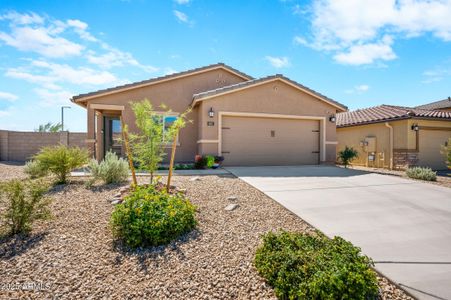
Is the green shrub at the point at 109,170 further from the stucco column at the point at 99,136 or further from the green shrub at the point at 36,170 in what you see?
the stucco column at the point at 99,136

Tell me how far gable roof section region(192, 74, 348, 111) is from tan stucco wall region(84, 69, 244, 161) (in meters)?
1.34

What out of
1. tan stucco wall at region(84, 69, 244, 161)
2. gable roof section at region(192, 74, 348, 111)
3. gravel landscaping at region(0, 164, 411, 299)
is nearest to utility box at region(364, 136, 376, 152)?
gable roof section at region(192, 74, 348, 111)

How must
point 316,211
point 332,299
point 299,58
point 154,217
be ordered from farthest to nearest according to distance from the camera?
point 299,58
point 316,211
point 154,217
point 332,299

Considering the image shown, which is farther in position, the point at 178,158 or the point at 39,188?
the point at 178,158

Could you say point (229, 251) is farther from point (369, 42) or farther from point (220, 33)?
point (369, 42)

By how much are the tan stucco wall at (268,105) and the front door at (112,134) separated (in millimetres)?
4841

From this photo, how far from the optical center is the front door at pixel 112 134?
12133mm

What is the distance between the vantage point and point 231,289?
2.52 metres

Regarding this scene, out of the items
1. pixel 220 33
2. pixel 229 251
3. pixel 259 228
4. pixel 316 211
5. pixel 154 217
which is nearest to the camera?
pixel 229 251

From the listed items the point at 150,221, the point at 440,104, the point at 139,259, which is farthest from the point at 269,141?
the point at 440,104

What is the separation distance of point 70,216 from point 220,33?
27.7 feet

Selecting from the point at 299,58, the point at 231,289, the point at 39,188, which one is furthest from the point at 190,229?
the point at 299,58

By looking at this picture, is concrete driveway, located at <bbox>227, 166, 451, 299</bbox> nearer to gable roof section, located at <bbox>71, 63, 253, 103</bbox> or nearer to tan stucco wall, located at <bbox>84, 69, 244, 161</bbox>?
tan stucco wall, located at <bbox>84, 69, 244, 161</bbox>

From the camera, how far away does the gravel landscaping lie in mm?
2527
